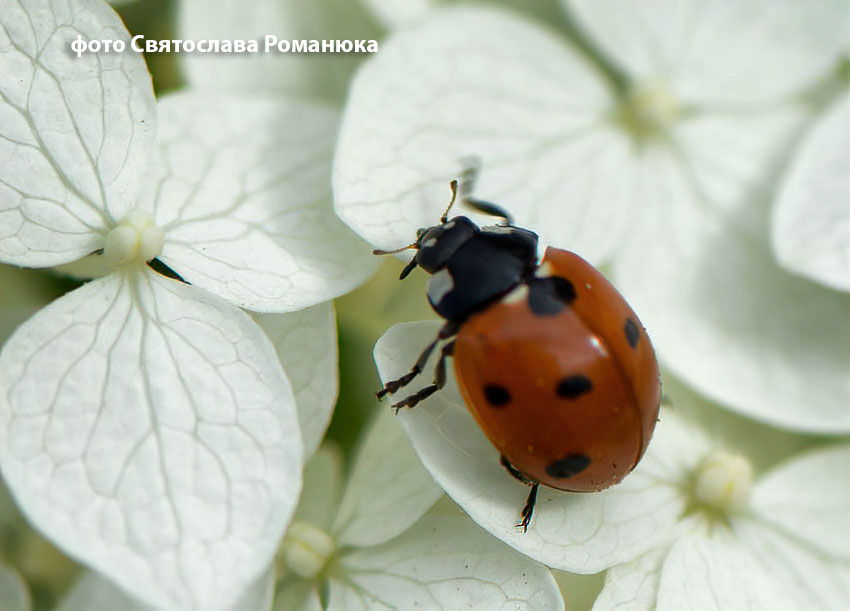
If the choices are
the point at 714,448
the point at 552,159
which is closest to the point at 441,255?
the point at 552,159

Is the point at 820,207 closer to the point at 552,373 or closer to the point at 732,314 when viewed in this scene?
the point at 732,314

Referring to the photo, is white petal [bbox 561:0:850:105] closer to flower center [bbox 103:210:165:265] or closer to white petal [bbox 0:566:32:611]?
flower center [bbox 103:210:165:265]

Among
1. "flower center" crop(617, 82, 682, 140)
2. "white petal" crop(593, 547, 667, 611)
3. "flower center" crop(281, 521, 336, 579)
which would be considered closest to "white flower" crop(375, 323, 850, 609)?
"white petal" crop(593, 547, 667, 611)

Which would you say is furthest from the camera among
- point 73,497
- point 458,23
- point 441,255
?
point 458,23

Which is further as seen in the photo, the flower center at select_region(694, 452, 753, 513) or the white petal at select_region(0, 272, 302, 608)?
the flower center at select_region(694, 452, 753, 513)

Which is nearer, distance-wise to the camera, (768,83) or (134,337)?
(134,337)

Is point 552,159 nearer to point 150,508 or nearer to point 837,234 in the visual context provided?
point 837,234

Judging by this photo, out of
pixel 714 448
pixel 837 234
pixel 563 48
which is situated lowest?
pixel 714 448

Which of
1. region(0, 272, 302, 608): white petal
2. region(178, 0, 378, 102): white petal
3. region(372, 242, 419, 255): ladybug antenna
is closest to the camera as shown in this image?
region(0, 272, 302, 608): white petal
